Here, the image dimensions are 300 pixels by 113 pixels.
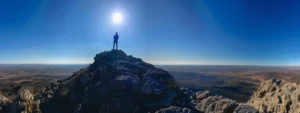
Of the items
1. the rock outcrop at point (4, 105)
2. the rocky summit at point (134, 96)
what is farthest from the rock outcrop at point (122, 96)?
the rock outcrop at point (4, 105)

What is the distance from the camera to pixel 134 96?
77.6ft

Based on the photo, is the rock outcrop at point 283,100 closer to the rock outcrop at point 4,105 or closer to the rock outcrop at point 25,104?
the rock outcrop at point 25,104

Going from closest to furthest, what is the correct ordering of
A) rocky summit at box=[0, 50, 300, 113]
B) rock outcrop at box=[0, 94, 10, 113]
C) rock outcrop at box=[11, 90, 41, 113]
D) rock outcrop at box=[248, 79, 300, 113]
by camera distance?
rock outcrop at box=[248, 79, 300, 113], rocky summit at box=[0, 50, 300, 113], rock outcrop at box=[11, 90, 41, 113], rock outcrop at box=[0, 94, 10, 113]

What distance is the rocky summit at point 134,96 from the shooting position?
1895 cm

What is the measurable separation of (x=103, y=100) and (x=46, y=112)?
7.85m

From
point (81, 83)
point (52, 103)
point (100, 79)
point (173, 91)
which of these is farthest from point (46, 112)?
point (173, 91)

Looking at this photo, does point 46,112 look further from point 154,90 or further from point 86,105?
point 154,90

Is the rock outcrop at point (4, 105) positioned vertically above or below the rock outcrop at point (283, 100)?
below

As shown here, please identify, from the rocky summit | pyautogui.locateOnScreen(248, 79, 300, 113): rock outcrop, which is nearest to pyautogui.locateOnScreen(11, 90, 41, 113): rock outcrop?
the rocky summit

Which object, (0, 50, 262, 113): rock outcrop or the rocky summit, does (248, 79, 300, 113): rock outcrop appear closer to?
the rocky summit

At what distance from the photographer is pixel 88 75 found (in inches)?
1156

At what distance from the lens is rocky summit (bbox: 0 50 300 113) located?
18953 millimetres

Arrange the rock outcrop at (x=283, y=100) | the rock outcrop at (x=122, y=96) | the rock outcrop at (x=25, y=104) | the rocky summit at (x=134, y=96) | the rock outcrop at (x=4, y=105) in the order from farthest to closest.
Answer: the rock outcrop at (x=4, y=105) < the rock outcrop at (x=25, y=104) < the rock outcrop at (x=122, y=96) < the rocky summit at (x=134, y=96) < the rock outcrop at (x=283, y=100)

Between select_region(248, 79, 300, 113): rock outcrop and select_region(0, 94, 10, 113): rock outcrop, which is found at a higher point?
A: select_region(248, 79, 300, 113): rock outcrop
